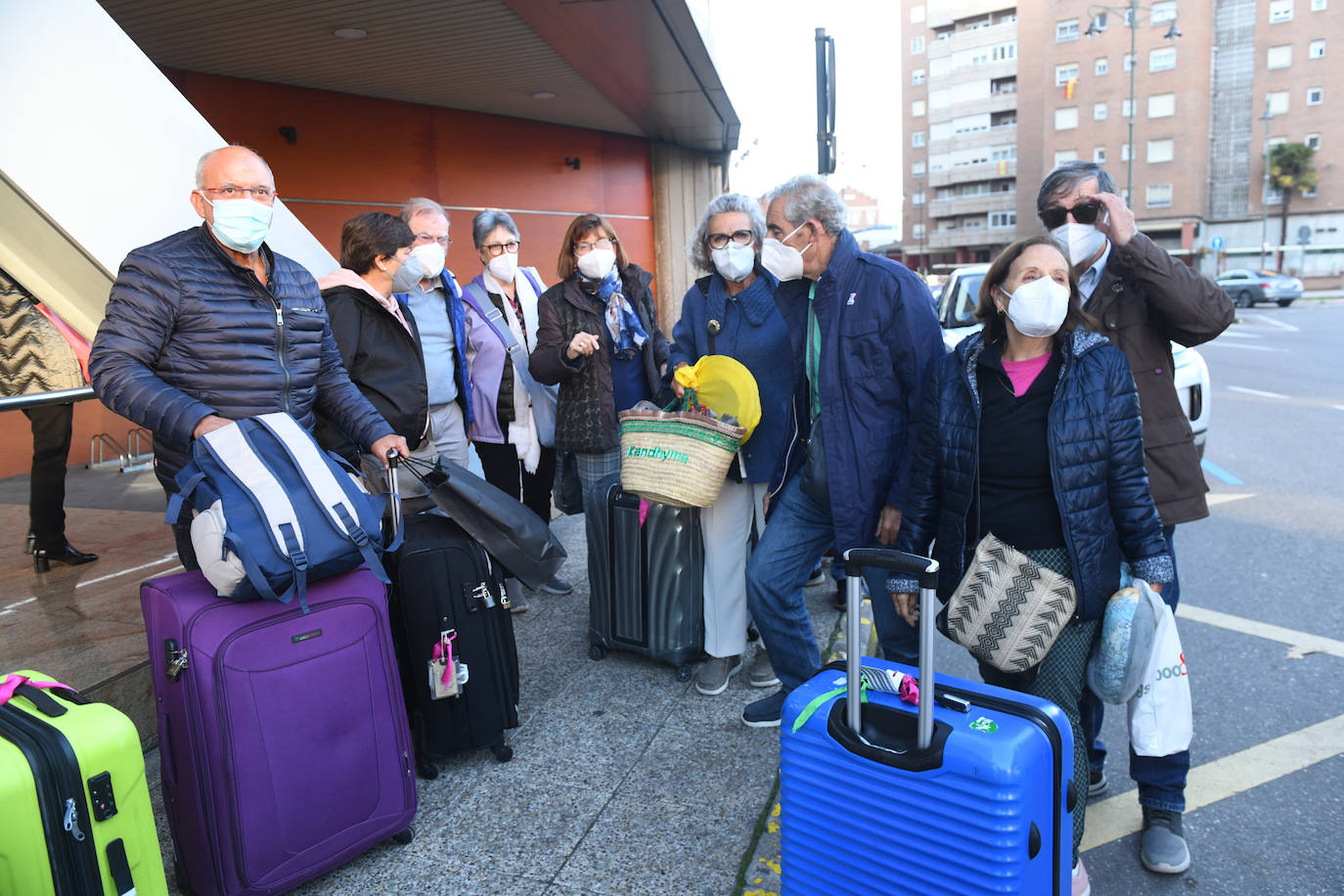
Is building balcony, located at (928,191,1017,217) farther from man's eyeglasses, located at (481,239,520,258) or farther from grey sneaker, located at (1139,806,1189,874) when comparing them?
grey sneaker, located at (1139,806,1189,874)

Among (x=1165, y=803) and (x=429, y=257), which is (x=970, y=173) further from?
(x=1165, y=803)

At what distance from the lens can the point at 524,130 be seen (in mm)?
10828

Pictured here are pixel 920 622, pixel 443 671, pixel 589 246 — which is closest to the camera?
pixel 920 622

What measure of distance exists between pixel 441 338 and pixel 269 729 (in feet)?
7.26

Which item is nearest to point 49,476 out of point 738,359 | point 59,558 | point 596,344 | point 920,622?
point 59,558

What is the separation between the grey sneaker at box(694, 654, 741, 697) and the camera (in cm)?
373

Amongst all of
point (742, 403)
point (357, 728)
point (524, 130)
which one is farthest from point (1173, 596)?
point (524, 130)

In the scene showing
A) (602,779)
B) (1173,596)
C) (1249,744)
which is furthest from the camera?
(1249,744)

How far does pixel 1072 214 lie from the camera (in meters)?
2.74

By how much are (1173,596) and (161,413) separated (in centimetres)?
296

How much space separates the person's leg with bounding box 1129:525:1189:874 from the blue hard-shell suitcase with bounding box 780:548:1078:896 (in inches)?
36.6

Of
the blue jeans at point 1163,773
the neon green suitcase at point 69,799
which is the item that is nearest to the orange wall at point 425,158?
the neon green suitcase at point 69,799

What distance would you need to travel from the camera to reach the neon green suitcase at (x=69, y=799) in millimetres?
1695

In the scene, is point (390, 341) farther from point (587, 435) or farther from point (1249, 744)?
point (1249, 744)
